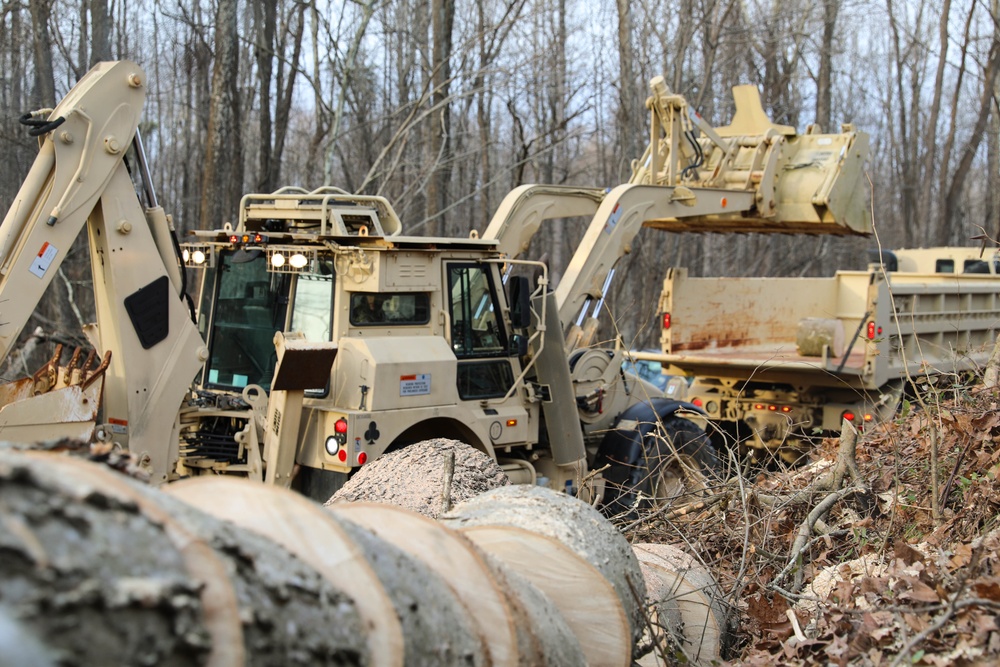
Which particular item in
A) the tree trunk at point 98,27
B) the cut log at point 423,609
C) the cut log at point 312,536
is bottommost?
the cut log at point 423,609

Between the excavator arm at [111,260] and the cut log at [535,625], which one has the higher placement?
the excavator arm at [111,260]

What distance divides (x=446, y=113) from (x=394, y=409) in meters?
13.6

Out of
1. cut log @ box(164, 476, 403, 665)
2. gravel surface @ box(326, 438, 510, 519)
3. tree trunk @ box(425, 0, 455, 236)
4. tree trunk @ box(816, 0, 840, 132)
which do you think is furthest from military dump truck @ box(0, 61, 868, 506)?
tree trunk @ box(816, 0, 840, 132)

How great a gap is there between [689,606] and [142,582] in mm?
2925

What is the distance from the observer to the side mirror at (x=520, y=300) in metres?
7.55

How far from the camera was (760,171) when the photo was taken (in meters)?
11.0

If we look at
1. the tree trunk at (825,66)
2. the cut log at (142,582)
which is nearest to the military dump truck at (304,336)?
the cut log at (142,582)

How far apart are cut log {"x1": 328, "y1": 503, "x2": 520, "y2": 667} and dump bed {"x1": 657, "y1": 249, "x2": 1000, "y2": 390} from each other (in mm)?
7123

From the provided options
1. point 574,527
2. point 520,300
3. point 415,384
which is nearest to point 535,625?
point 574,527

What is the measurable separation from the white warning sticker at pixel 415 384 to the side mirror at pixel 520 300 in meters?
0.95

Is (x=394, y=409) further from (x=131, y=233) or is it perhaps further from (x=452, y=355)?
(x=131, y=233)

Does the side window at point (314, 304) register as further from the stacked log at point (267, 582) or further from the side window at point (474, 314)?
the stacked log at point (267, 582)

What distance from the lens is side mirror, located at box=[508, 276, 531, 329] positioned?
755 centimetres

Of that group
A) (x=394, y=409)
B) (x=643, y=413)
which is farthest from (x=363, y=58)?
(x=394, y=409)
